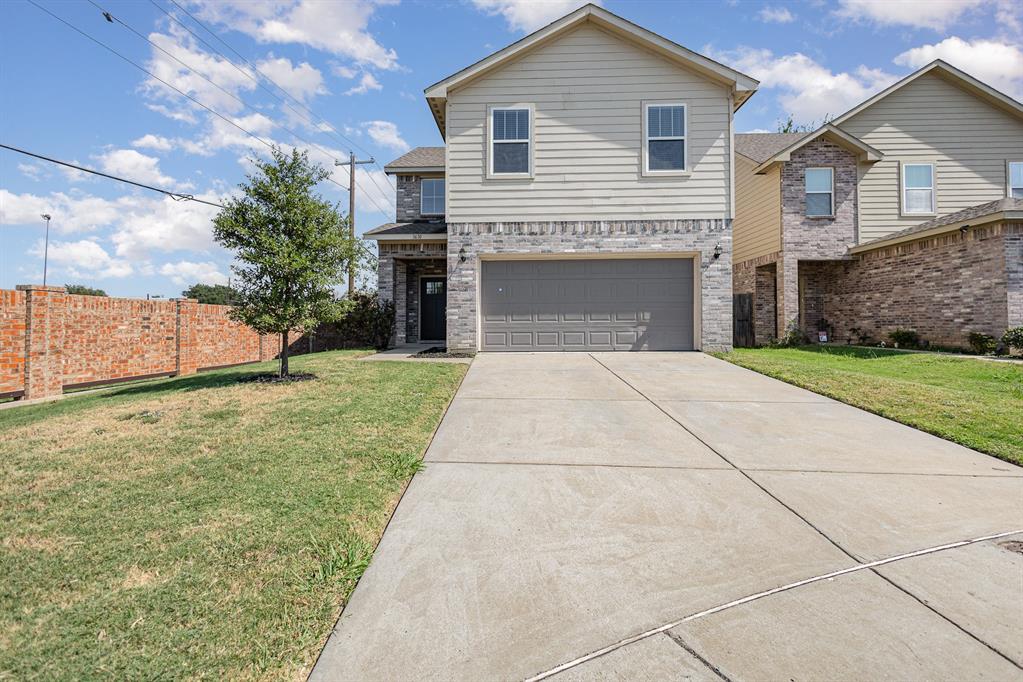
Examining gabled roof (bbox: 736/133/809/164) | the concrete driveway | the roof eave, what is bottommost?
the concrete driveway

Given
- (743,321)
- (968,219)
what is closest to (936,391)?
(968,219)

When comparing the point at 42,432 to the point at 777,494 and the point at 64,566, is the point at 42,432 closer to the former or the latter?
the point at 64,566

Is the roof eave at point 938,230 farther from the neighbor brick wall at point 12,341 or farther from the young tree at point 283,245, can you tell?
the neighbor brick wall at point 12,341

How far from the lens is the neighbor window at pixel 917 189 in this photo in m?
14.6

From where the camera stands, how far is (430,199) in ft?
53.0

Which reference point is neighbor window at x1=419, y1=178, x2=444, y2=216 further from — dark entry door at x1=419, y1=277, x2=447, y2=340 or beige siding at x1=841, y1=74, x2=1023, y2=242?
beige siding at x1=841, y1=74, x2=1023, y2=242

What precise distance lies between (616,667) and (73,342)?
12.1m

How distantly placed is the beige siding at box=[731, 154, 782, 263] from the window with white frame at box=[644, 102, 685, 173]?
4.06 meters

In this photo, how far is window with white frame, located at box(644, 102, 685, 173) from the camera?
36.3 feet

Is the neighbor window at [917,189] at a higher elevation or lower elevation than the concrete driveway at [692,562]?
higher

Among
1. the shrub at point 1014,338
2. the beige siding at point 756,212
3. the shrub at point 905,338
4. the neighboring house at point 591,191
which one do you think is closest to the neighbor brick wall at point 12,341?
the neighboring house at point 591,191

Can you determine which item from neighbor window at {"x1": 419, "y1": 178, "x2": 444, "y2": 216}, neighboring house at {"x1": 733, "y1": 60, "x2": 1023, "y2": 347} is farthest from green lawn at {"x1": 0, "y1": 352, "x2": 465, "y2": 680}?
neighboring house at {"x1": 733, "y1": 60, "x2": 1023, "y2": 347}

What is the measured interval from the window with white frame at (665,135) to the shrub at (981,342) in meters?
7.91

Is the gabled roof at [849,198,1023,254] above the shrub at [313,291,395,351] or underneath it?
above
